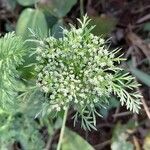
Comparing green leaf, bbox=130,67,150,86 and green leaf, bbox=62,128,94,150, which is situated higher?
green leaf, bbox=130,67,150,86

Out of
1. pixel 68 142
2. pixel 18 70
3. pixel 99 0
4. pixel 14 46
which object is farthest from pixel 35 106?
pixel 99 0

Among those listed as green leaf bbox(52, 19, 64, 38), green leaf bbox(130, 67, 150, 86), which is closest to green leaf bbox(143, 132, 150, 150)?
green leaf bbox(130, 67, 150, 86)

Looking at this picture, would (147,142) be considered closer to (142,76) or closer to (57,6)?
(142,76)

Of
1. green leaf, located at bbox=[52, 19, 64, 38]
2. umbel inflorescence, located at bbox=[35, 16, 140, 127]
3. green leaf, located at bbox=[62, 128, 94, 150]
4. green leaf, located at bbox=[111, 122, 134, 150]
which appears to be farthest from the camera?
green leaf, located at bbox=[111, 122, 134, 150]

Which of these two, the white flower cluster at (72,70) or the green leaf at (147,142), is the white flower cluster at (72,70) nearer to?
the white flower cluster at (72,70)

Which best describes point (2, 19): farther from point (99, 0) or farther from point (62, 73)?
point (62, 73)

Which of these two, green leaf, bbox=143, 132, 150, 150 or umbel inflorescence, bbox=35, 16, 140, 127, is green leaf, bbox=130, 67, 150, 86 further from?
umbel inflorescence, bbox=35, 16, 140, 127
